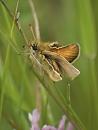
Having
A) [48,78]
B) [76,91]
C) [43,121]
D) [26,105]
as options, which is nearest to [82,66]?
[76,91]

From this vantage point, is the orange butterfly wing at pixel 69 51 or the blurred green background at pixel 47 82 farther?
the blurred green background at pixel 47 82

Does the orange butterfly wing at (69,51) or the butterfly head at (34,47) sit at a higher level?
the butterfly head at (34,47)

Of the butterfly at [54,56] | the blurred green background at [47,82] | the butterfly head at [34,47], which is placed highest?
the butterfly head at [34,47]
